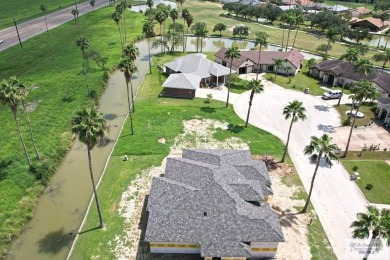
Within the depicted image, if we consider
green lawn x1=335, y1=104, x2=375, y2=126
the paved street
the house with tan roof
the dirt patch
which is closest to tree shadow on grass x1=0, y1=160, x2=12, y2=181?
the dirt patch

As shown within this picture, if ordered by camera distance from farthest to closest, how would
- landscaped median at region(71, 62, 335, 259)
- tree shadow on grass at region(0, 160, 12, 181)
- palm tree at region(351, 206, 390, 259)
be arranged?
A: tree shadow on grass at region(0, 160, 12, 181) → landscaped median at region(71, 62, 335, 259) → palm tree at region(351, 206, 390, 259)

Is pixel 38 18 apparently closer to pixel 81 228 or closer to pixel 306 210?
pixel 81 228

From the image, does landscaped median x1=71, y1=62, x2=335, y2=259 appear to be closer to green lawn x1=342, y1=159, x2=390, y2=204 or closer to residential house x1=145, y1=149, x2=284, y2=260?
residential house x1=145, y1=149, x2=284, y2=260

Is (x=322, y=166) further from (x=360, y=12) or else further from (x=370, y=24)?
(x=360, y=12)

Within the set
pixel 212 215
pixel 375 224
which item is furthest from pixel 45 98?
pixel 375 224

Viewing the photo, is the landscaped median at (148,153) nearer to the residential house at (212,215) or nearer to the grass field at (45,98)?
the residential house at (212,215)

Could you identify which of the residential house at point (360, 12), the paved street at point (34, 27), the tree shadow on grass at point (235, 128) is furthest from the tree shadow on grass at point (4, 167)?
the residential house at point (360, 12)
